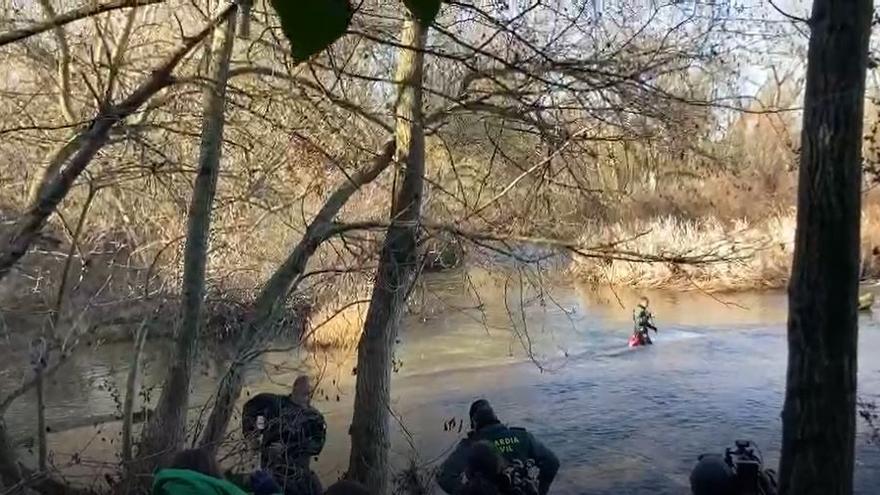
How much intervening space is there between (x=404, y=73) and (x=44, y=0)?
2.45 m

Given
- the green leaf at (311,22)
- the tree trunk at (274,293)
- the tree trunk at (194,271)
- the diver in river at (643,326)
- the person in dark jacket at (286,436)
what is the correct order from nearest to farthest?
the green leaf at (311,22), the tree trunk at (194,271), the person in dark jacket at (286,436), the tree trunk at (274,293), the diver in river at (643,326)

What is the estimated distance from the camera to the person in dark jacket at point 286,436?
614 centimetres

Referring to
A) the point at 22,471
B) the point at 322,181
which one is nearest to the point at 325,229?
the point at 322,181

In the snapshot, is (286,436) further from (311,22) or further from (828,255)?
(311,22)

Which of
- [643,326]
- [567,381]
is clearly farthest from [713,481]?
[643,326]

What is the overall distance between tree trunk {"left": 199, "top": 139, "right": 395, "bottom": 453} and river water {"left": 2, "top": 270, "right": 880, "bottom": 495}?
0.80 meters

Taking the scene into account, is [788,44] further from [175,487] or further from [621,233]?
[175,487]

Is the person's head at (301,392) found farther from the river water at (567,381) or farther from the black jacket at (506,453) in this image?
the black jacket at (506,453)

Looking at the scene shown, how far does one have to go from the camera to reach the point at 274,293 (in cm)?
715

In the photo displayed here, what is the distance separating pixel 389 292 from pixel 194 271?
194cm

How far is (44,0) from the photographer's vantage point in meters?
5.54

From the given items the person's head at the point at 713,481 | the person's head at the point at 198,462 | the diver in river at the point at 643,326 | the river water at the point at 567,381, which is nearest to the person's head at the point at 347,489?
the person's head at the point at 198,462

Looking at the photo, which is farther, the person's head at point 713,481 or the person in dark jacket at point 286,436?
the person in dark jacket at point 286,436

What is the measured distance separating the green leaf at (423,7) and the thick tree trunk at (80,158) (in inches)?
173
